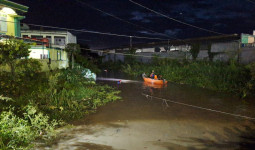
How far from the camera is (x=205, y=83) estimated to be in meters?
16.1

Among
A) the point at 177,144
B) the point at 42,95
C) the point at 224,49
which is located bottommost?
the point at 177,144

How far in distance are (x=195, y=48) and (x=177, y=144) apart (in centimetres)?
2001

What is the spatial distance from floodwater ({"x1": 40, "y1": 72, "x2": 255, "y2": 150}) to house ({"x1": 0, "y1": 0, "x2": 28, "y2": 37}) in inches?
466

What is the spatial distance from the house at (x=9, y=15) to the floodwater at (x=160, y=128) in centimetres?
1184

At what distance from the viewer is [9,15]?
1461 cm

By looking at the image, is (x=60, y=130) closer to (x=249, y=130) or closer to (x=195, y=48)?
(x=249, y=130)

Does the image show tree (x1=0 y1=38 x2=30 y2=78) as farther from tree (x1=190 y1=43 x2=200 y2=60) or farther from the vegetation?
tree (x1=190 y1=43 x2=200 y2=60)

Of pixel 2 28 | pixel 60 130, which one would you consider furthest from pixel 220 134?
pixel 2 28

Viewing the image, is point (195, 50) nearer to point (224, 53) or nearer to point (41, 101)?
point (224, 53)

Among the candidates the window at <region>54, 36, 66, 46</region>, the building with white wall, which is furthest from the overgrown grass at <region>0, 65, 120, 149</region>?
the window at <region>54, 36, 66, 46</region>

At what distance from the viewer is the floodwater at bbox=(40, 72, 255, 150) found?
5430mm

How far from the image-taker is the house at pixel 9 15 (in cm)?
1395

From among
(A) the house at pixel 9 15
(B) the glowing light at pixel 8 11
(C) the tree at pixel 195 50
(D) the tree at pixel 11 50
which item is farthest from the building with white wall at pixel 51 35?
(C) the tree at pixel 195 50

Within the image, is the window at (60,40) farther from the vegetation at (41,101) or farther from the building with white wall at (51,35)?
the vegetation at (41,101)
